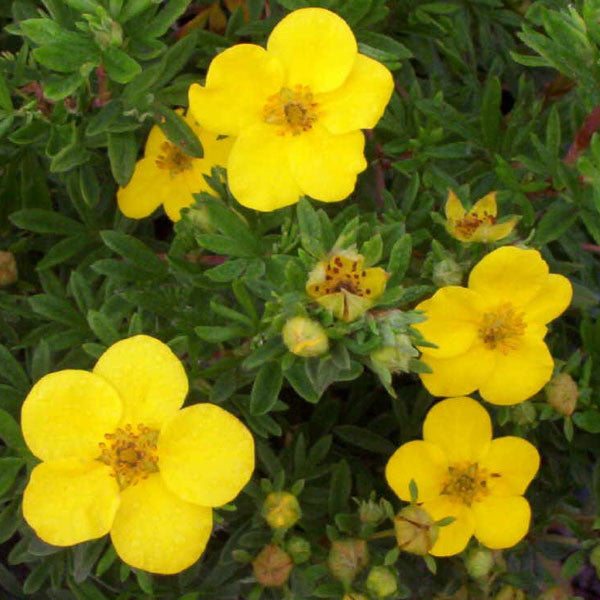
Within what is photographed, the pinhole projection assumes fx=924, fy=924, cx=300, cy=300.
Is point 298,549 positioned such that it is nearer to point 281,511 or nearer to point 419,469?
point 281,511

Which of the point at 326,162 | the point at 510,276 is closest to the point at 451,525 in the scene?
the point at 510,276

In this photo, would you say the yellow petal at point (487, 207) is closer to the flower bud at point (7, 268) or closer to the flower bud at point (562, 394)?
the flower bud at point (562, 394)

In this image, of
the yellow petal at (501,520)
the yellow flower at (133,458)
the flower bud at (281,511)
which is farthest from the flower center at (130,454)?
the yellow petal at (501,520)

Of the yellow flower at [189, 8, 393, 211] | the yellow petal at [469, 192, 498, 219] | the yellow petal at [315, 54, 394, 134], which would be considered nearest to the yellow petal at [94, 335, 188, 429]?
the yellow flower at [189, 8, 393, 211]

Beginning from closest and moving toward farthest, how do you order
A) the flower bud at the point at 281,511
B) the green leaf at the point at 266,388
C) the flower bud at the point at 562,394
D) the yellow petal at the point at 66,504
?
the yellow petal at the point at 66,504 < the green leaf at the point at 266,388 < the flower bud at the point at 281,511 < the flower bud at the point at 562,394

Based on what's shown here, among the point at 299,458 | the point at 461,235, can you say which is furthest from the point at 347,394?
the point at 461,235

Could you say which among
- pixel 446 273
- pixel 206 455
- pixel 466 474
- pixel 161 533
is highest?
pixel 446 273

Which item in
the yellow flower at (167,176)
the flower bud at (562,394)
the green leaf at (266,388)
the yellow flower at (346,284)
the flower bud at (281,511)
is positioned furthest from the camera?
the yellow flower at (167,176)
